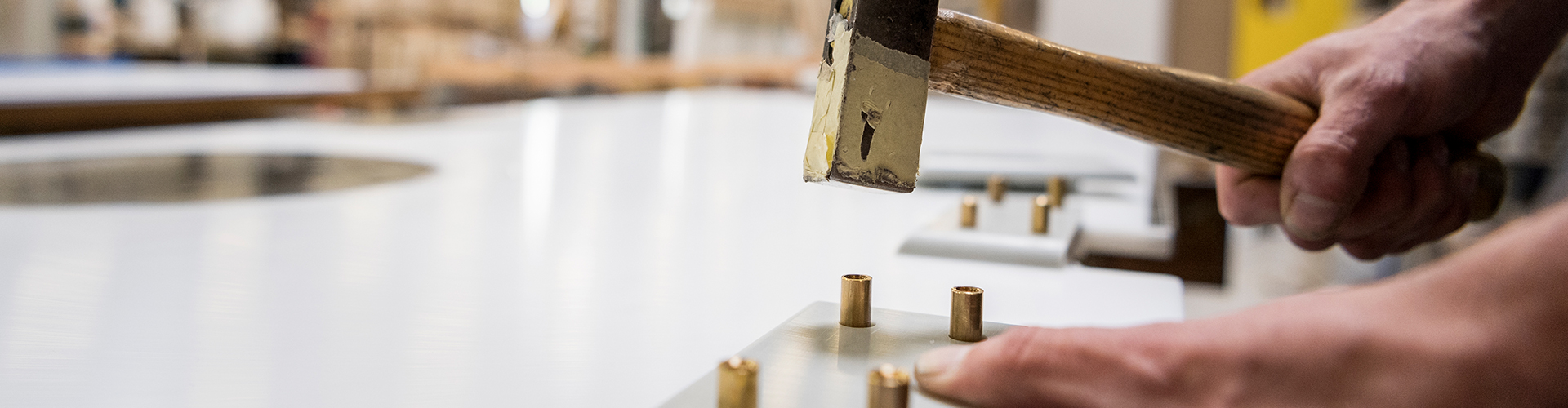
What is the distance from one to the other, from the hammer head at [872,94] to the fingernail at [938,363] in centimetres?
12

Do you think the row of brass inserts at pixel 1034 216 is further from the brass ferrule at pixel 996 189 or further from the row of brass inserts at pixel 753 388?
the row of brass inserts at pixel 753 388

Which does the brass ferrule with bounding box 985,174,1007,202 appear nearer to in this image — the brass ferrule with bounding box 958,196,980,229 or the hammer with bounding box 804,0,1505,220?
the brass ferrule with bounding box 958,196,980,229

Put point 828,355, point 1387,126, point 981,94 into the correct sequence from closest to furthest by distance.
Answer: point 828,355
point 981,94
point 1387,126

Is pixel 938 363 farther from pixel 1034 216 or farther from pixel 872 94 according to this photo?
pixel 1034 216

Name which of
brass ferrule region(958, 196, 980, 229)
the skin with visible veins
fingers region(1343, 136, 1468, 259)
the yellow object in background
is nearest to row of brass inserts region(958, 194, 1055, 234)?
brass ferrule region(958, 196, 980, 229)

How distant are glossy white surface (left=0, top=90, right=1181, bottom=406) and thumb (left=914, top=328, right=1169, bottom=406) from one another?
0.16 meters

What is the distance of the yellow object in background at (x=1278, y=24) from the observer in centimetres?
311

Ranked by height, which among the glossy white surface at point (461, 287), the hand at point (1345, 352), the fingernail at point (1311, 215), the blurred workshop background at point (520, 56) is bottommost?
the glossy white surface at point (461, 287)

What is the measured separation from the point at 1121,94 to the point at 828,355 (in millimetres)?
279

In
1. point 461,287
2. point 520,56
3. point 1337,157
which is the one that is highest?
point 520,56

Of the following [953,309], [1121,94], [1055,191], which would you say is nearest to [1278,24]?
[1055,191]

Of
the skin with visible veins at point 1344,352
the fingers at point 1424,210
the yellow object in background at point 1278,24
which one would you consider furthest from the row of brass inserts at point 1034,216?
the yellow object in background at point 1278,24

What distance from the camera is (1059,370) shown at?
0.38 m

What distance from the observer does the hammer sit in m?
0.49
